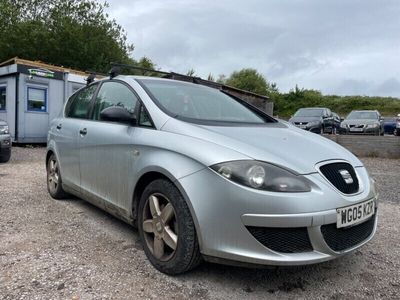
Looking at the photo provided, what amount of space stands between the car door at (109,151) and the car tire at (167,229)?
322 mm

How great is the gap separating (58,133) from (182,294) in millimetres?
3013

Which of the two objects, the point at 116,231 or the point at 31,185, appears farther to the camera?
the point at 31,185

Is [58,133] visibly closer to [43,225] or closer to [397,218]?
[43,225]

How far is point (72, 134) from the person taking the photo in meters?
4.32

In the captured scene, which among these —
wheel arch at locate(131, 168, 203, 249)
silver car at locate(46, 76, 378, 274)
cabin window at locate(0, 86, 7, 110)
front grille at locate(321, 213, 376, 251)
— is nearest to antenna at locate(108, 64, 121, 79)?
silver car at locate(46, 76, 378, 274)

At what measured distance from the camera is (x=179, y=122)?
9.64 ft

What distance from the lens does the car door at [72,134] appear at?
425 centimetres

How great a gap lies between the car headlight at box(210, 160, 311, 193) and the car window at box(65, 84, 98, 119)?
2416 mm

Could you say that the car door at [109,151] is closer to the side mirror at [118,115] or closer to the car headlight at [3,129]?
the side mirror at [118,115]

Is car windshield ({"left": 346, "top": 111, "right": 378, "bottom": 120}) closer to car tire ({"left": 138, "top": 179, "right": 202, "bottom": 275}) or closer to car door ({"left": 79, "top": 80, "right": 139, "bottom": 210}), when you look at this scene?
car door ({"left": 79, "top": 80, "right": 139, "bottom": 210})

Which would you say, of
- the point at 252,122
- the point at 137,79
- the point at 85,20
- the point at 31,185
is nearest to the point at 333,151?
the point at 252,122

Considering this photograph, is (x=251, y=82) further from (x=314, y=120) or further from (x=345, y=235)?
(x=345, y=235)

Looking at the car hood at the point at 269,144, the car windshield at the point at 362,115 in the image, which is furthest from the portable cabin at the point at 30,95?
the car windshield at the point at 362,115

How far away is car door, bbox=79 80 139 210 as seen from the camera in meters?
3.27
